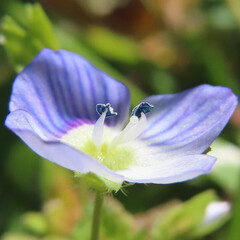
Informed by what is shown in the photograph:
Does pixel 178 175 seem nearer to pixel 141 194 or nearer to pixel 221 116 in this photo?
pixel 221 116

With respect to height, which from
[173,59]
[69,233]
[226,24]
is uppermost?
[226,24]

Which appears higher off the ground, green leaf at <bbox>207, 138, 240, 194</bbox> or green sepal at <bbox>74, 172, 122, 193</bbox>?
green sepal at <bbox>74, 172, 122, 193</bbox>

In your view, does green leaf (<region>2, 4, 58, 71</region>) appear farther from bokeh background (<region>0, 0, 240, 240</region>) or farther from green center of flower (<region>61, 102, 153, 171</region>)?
green center of flower (<region>61, 102, 153, 171</region>)

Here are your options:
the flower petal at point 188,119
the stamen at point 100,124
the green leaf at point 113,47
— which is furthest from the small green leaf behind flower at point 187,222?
the green leaf at point 113,47

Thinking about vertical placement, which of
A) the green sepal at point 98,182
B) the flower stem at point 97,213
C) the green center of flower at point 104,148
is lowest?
the flower stem at point 97,213

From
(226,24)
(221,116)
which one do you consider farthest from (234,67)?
(221,116)

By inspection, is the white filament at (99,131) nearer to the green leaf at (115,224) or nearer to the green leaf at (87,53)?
the green leaf at (115,224)

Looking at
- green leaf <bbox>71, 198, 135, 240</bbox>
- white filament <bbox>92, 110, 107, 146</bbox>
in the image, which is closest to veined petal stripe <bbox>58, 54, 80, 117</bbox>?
white filament <bbox>92, 110, 107, 146</bbox>

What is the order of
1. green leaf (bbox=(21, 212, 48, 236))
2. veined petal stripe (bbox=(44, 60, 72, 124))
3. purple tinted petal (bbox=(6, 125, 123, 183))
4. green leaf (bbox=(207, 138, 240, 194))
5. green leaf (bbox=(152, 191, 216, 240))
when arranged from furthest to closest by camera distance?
1. green leaf (bbox=(207, 138, 240, 194))
2. green leaf (bbox=(21, 212, 48, 236))
3. green leaf (bbox=(152, 191, 216, 240))
4. veined petal stripe (bbox=(44, 60, 72, 124))
5. purple tinted petal (bbox=(6, 125, 123, 183))
